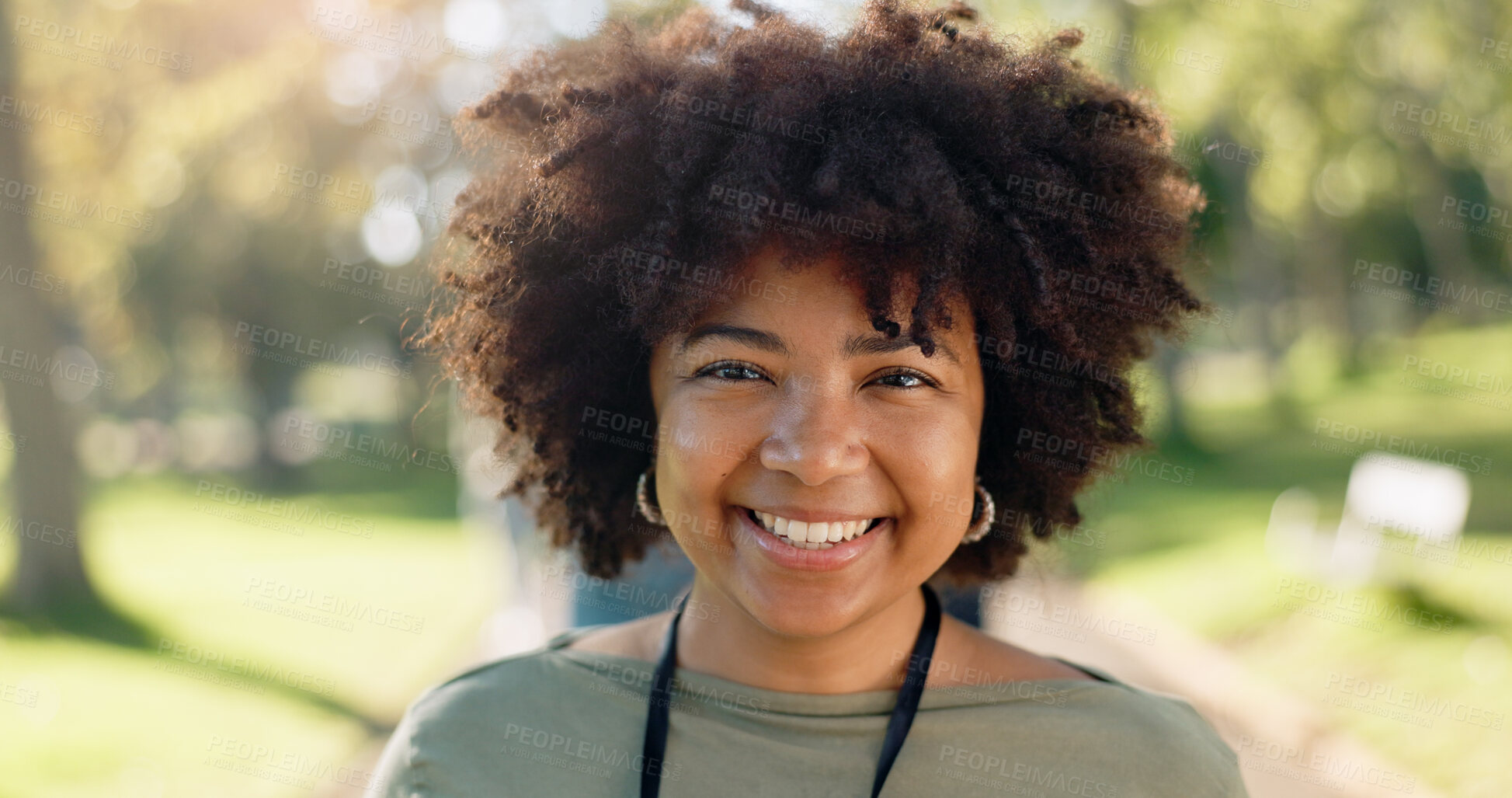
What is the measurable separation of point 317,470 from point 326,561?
1793 centimetres

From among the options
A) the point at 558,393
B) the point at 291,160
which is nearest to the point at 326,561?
the point at 291,160

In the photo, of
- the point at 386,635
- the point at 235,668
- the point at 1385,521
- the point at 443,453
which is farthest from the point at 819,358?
the point at 443,453

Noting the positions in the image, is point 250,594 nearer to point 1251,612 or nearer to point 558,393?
point 1251,612

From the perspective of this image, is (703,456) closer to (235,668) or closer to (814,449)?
(814,449)

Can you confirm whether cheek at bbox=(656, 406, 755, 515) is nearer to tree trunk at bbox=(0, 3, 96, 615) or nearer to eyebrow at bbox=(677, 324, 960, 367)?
eyebrow at bbox=(677, 324, 960, 367)

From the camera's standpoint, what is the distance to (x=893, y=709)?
2318mm

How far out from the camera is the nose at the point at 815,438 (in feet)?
6.52

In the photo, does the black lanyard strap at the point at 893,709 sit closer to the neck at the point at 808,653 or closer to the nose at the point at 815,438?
the neck at the point at 808,653

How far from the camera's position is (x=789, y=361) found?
2.05 meters

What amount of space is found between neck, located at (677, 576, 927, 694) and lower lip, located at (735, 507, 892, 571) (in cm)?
21

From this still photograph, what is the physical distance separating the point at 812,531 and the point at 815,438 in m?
0.19

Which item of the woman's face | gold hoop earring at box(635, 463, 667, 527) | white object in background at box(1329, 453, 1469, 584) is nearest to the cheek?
the woman's face

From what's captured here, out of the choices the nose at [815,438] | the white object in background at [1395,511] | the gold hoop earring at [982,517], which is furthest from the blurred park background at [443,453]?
the nose at [815,438]

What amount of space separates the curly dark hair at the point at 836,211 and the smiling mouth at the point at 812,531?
388 mm
